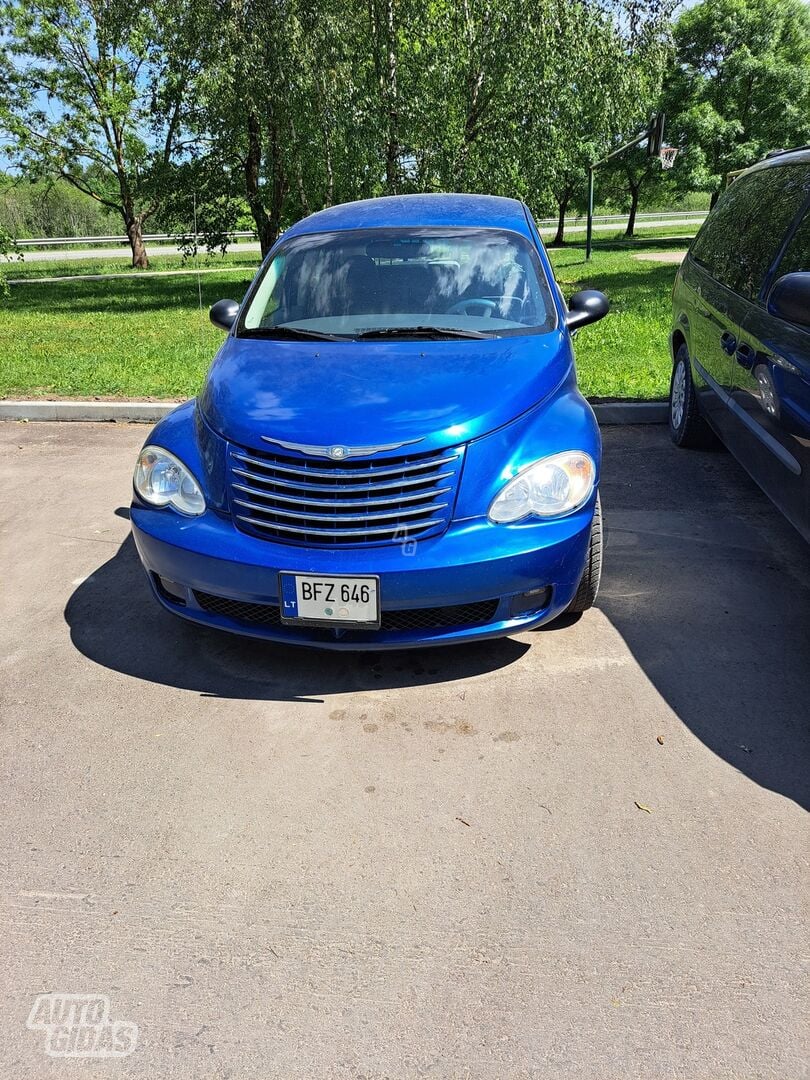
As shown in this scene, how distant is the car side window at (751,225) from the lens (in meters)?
4.61

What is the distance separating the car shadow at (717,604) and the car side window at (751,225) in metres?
1.31

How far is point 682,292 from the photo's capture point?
6.41 meters

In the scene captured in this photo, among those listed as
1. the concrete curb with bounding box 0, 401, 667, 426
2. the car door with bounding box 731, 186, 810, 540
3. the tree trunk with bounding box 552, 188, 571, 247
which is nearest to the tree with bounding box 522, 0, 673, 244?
the concrete curb with bounding box 0, 401, 667, 426

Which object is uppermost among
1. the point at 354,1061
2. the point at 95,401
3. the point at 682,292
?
the point at 682,292

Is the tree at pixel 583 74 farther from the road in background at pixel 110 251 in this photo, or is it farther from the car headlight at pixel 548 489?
the road in background at pixel 110 251

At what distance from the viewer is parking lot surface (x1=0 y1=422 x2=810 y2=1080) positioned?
2.09 meters

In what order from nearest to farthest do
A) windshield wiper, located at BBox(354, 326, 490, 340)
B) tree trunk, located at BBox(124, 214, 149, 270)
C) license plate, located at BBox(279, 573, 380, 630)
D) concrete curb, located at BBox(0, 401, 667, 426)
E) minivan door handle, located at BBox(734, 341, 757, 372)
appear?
license plate, located at BBox(279, 573, 380, 630) → windshield wiper, located at BBox(354, 326, 490, 340) → minivan door handle, located at BBox(734, 341, 757, 372) → concrete curb, located at BBox(0, 401, 667, 426) → tree trunk, located at BBox(124, 214, 149, 270)

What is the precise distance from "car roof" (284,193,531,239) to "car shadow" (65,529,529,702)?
2.35 meters

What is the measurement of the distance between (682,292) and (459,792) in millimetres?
4718

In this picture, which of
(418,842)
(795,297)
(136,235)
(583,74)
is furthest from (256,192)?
(418,842)

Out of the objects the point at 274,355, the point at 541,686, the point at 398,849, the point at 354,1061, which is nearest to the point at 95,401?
the point at 274,355

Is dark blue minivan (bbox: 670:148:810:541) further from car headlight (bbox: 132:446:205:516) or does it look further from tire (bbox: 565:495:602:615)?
car headlight (bbox: 132:446:205:516)

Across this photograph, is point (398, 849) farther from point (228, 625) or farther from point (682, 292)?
point (682, 292)

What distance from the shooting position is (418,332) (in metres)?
4.12
